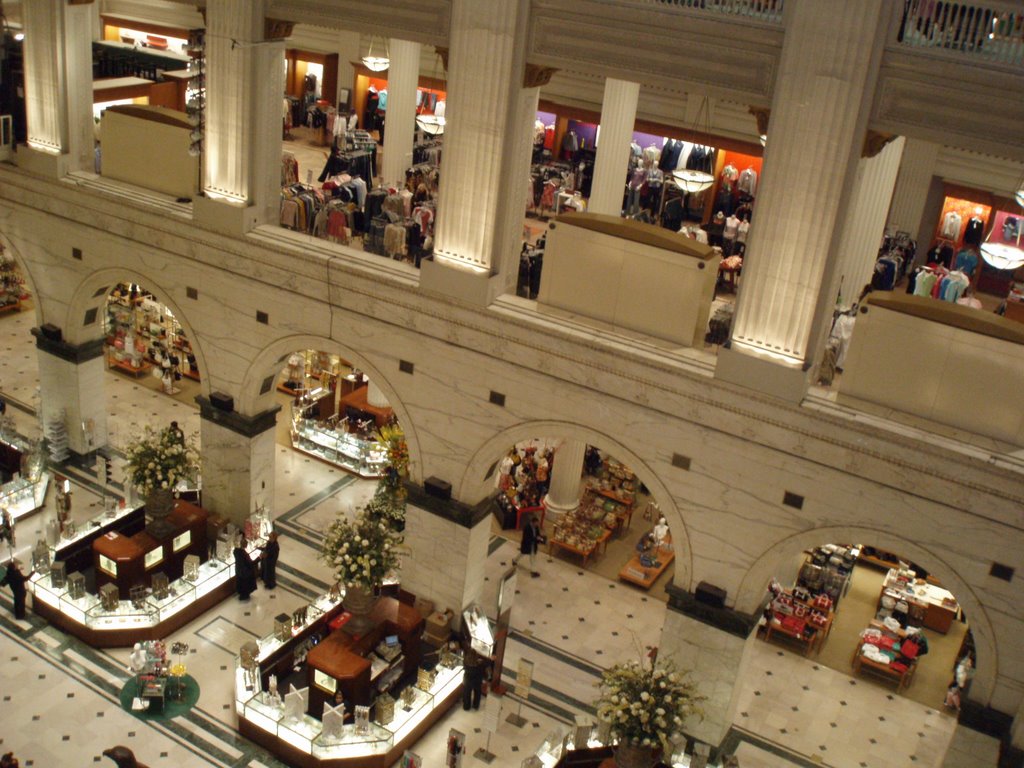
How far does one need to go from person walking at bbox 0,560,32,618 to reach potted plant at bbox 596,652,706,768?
26.0 ft

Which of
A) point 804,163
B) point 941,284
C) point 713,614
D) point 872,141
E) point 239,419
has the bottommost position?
point 713,614

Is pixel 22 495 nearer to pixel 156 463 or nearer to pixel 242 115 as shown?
pixel 156 463

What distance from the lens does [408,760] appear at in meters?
12.2

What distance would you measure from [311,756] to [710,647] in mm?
4788

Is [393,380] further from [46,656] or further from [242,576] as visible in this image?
[46,656]

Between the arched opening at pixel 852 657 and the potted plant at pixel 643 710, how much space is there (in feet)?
4.55

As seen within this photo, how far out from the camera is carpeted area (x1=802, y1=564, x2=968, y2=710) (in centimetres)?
1570

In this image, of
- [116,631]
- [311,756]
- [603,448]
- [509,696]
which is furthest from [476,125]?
[116,631]

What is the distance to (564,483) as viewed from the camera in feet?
60.0

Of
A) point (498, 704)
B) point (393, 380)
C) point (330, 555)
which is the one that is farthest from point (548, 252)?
point (498, 704)

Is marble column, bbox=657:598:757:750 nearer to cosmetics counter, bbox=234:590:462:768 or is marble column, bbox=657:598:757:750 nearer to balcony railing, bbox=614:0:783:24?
cosmetics counter, bbox=234:590:462:768

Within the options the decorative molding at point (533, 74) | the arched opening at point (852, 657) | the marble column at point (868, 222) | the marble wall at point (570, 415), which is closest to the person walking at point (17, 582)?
the marble wall at point (570, 415)

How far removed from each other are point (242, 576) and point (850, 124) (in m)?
9.99

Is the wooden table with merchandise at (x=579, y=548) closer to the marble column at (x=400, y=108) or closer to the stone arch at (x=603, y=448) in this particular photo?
the stone arch at (x=603, y=448)
